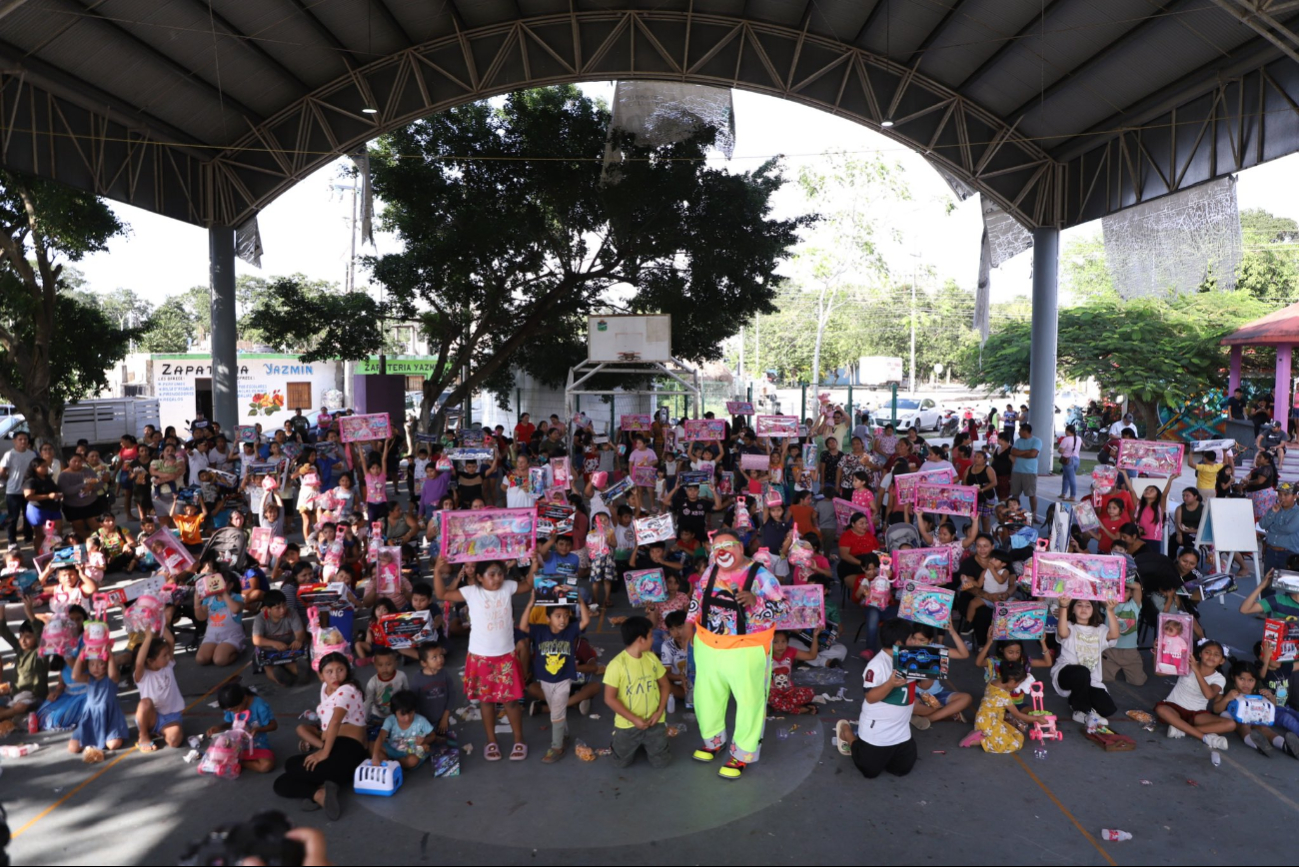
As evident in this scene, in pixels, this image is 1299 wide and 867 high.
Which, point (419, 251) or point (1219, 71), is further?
point (419, 251)

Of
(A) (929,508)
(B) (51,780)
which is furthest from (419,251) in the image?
(B) (51,780)

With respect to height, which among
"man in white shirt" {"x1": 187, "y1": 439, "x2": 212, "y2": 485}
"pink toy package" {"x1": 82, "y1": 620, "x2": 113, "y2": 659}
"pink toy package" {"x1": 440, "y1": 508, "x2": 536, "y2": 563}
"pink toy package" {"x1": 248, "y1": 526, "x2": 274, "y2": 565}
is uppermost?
"man in white shirt" {"x1": 187, "y1": 439, "x2": 212, "y2": 485}

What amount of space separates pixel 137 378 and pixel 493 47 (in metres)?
35.6

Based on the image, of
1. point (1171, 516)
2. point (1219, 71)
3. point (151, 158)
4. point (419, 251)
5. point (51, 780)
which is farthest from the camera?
point (419, 251)

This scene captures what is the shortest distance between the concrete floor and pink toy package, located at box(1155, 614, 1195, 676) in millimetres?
645

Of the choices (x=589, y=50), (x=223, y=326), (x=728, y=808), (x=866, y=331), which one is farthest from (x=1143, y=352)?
(x=866, y=331)

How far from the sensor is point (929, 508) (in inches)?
381

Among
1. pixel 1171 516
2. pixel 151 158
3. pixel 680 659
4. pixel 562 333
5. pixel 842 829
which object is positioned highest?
pixel 151 158

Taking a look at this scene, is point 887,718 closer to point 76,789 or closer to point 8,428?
point 76,789

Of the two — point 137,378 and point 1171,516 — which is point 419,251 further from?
point 137,378

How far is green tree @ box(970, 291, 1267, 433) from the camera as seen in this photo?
23.9m

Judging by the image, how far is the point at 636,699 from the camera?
6.05 metres

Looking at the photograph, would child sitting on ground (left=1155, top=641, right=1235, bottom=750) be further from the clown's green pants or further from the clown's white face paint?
the clown's white face paint

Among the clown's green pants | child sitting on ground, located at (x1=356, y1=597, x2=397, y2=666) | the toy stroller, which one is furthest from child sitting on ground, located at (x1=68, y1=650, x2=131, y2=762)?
the toy stroller
